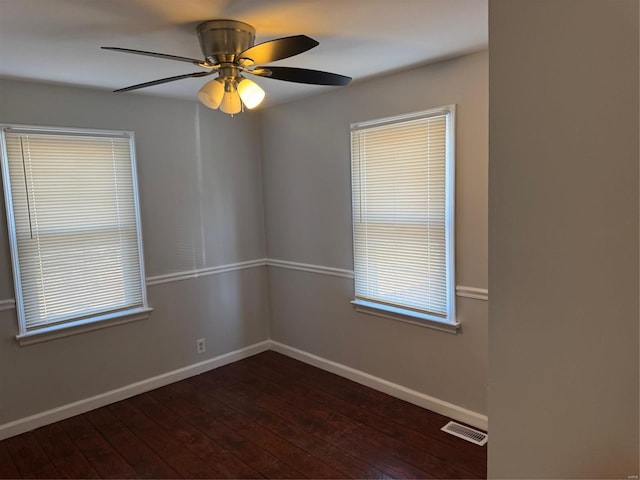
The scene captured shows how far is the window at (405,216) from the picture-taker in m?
2.85

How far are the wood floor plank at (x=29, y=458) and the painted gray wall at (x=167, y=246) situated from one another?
0.19 m

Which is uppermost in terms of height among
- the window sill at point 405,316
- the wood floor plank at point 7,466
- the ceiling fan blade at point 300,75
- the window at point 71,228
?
the ceiling fan blade at point 300,75

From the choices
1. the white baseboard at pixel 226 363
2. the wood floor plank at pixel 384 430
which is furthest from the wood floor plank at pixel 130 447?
the wood floor plank at pixel 384 430

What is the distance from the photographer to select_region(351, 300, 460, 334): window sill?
293 cm

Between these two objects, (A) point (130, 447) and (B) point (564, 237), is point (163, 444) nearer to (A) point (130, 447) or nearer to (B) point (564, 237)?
(A) point (130, 447)

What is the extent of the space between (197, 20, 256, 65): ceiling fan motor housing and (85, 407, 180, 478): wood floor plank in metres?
2.29

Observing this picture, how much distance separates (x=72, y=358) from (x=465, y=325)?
282 centimetres

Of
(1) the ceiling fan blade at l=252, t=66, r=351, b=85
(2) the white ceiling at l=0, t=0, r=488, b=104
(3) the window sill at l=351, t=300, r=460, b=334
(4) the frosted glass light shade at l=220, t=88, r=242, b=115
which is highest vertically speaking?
(2) the white ceiling at l=0, t=0, r=488, b=104

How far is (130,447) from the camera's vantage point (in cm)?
277

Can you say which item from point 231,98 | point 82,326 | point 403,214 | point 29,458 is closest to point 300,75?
point 231,98

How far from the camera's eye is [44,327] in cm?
304

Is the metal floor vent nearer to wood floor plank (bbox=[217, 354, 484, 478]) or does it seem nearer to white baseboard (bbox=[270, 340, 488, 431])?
white baseboard (bbox=[270, 340, 488, 431])

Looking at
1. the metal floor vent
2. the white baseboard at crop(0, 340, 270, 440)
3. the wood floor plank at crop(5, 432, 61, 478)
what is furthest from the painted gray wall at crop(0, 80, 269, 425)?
the metal floor vent

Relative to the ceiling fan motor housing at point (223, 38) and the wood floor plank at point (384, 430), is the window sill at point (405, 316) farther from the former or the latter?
the ceiling fan motor housing at point (223, 38)
